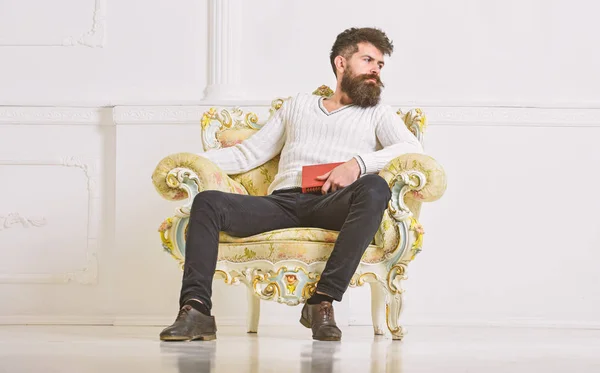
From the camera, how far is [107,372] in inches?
74.9

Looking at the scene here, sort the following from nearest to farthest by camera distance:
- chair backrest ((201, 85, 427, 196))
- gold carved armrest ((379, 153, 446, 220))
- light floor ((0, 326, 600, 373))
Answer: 1. light floor ((0, 326, 600, 373))
2. gold carved armrest ((379, 153, 446, 220))
3. chair backrest ((201, 85, 427, 196))

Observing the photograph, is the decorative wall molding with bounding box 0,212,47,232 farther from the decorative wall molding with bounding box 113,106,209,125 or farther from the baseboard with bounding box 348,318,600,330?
the baseboard with bounding box 348,318,600,330

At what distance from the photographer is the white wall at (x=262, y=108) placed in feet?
13.5

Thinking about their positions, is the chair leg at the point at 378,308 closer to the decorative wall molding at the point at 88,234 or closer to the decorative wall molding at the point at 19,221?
the decorative wall molding at the point at 88,234

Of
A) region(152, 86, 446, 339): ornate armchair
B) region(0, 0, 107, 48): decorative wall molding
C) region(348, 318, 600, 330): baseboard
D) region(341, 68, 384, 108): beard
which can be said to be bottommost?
region(348, 318, 600, 330): baseboard

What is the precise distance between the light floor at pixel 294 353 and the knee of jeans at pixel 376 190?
0.44m

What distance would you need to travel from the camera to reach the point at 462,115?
4160mm

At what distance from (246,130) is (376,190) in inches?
32.8

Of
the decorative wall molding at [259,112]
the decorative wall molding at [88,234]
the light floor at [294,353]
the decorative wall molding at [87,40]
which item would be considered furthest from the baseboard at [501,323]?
the decorative wall molding at [87,40]

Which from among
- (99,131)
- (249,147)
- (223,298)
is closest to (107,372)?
(249,147)

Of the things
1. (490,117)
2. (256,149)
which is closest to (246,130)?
(256,149)

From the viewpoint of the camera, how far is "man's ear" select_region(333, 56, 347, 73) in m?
3.48

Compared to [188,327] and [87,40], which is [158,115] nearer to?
[87,40]

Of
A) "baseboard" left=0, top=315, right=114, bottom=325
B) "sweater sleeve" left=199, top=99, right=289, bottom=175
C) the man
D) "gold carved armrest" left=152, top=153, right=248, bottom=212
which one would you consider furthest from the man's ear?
"baseboard" left=0, top=315, right=114, bottom=325
